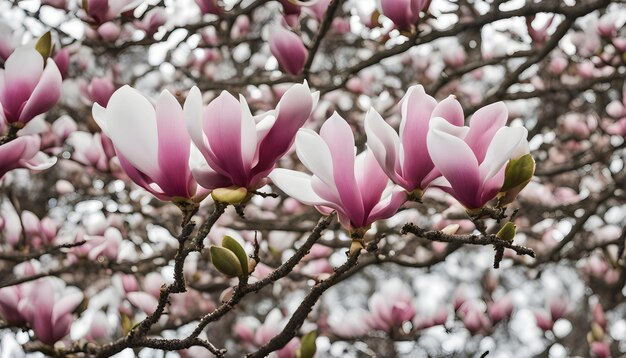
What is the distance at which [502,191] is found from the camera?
3.16 feet

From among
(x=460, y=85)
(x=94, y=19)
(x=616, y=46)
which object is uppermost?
(x=94, y=19)

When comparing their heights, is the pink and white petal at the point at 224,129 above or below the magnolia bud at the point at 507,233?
above

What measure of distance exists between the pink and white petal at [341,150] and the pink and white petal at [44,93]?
0.57 metres

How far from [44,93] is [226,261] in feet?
1.64

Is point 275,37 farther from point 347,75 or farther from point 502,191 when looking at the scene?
point 502,191

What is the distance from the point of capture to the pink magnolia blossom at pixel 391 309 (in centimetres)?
242

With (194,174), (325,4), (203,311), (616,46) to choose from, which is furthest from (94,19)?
(616,46)

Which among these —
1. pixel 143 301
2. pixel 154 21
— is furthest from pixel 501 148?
pixel 154 21

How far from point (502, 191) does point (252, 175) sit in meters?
0.35

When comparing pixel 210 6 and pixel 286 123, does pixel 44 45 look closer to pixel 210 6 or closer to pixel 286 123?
pixel 286 123

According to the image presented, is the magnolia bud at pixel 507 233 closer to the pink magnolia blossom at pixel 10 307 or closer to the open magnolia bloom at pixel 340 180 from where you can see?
the open magnolia bloom at pixel 340 180

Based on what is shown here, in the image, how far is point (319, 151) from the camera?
90 centimetres

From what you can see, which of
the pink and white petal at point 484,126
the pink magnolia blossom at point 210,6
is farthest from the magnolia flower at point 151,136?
the pink magnolia blossom at point 210,6

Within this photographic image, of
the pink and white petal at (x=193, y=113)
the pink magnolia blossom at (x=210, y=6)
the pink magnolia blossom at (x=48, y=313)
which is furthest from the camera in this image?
the pink magnolia blossom at (x=210, y=6)
